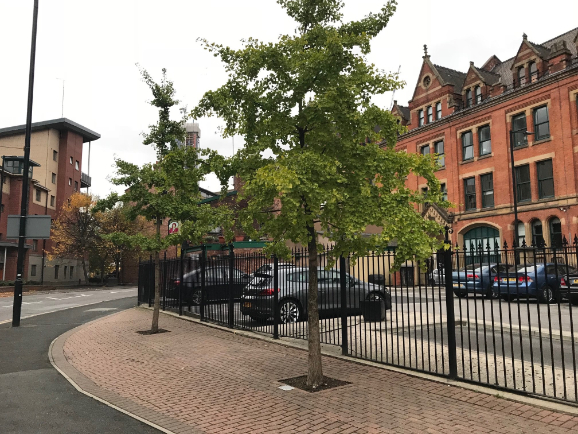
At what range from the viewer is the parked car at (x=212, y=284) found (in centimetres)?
1230

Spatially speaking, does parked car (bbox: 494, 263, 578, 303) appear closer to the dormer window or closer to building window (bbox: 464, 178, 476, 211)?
building window (bbox: 464, 178, 476, 211)

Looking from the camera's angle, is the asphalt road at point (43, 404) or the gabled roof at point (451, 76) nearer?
the asphalt road at point (43, 404)

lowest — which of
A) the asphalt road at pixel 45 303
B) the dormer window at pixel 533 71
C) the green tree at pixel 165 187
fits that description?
the asphalt road at pixel 45 303

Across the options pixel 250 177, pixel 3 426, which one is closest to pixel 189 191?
pixel 250 177

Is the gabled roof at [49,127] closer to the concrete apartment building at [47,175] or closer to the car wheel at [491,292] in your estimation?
the concrete apartment building at [47,175]

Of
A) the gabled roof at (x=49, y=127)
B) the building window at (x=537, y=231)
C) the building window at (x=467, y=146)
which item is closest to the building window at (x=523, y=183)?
the building window at (x=537, y=231)

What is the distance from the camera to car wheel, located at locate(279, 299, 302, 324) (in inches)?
444

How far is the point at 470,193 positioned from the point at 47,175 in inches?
1905

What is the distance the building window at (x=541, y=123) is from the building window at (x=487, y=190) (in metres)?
4.32

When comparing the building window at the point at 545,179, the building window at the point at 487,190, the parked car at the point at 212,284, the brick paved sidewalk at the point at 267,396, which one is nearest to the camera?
the brick paved sidewalk at the point at 267,396

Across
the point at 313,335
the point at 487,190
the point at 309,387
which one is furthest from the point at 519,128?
the point at 309,387

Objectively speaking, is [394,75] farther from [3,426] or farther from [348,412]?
[3,426]

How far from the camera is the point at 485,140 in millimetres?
33625

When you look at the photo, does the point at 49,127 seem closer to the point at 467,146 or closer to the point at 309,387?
the point at 467,146
